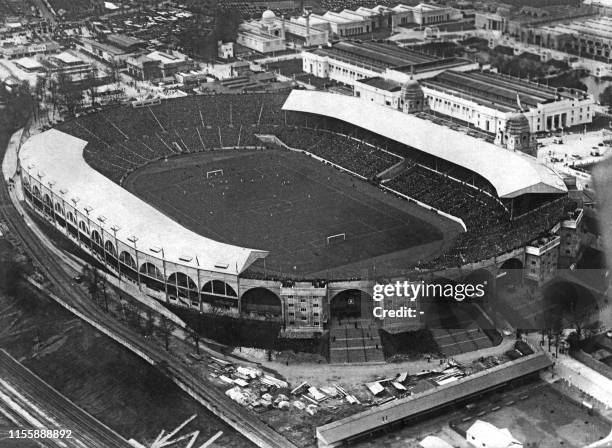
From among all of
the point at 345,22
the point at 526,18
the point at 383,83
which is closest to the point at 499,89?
the point at 383,83

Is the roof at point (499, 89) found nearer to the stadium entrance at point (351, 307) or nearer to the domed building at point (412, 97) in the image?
the domed building at point (412, 97)

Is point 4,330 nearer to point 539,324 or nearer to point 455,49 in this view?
point 539,324

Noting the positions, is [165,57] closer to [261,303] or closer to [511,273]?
[261,303]

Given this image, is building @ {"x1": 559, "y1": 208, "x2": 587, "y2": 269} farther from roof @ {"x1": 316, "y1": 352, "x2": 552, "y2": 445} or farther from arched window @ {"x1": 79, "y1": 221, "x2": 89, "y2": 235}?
arched window @ {"x1": 79, "y1": 221, "x2": 89, "y2": 235}

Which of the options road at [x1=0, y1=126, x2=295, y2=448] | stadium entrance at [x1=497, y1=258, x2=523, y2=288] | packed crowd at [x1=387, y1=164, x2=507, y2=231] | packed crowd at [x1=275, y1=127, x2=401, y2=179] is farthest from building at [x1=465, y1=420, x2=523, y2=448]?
packed crowd at [x1=275, y1=127, x2=401, y2=179]

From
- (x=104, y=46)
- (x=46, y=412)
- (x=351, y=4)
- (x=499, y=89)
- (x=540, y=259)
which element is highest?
(x=351, y=4)

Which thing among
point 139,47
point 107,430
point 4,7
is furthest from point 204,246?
point 4,7

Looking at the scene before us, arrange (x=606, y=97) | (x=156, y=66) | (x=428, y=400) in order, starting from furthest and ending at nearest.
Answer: (x=156, y=66)
(x=606, y=97)
(x=428, y=400)

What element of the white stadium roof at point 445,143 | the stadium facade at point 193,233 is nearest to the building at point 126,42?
the white stadium roof at point 445,143
